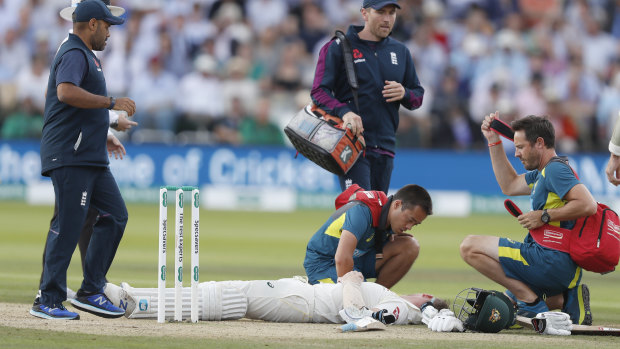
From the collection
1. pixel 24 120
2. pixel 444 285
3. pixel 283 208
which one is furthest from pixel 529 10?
pixel 444 285

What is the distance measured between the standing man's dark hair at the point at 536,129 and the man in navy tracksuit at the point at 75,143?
2.94 meters

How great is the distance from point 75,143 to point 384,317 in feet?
8.31

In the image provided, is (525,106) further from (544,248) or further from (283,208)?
(544,248)

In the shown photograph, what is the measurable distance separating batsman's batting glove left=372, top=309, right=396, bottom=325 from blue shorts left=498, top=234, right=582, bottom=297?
1154 millimetres

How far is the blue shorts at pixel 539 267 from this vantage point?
24.8 ft

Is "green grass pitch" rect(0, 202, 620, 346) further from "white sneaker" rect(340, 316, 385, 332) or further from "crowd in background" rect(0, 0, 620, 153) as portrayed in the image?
"white sneaker" rect(340, 316, 385, 332)

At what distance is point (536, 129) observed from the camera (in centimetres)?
760

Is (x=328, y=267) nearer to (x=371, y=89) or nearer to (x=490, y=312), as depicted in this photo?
(x=490, y=312)

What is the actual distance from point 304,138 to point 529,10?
14.9m

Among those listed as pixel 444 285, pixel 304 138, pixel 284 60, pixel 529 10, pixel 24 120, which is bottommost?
pixel 444 285

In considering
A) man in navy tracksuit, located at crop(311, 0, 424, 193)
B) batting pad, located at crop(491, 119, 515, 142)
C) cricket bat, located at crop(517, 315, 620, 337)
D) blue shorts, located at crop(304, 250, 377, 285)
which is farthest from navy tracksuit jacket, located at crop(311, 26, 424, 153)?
cricket bat, located at crop(517, 315, 620, 337)

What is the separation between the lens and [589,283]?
11078 millimetres

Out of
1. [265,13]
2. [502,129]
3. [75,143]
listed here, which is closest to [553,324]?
[502,129]

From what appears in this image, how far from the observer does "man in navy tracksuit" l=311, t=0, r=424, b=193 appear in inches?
345
